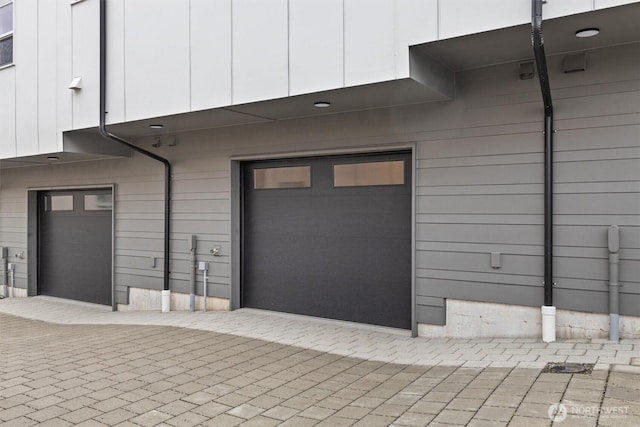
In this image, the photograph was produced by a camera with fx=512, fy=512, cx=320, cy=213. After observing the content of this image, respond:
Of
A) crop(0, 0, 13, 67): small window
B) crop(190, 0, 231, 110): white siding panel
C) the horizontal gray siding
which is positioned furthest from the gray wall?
crop(0, 0, 13, 67): small window

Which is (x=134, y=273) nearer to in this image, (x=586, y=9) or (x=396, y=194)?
(x=396, y=194)

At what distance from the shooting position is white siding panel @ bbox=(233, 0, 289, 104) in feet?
17.8

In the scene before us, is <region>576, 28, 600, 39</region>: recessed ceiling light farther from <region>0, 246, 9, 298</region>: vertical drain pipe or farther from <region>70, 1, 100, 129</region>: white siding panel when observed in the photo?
<region>0, 246, 9, 298</region>: vertical drain pipe

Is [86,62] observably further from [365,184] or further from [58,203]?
[365,184]

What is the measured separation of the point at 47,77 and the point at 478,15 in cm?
693

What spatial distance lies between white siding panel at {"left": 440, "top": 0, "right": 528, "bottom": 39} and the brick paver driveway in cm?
282

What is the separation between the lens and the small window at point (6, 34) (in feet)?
30.1

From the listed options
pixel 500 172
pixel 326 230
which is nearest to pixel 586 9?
→ pixel 500 172

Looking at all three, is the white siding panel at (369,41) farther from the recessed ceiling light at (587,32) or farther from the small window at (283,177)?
the small window at (283,177)

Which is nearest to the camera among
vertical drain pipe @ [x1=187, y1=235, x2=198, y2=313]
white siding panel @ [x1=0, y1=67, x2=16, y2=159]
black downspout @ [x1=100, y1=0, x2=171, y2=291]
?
black downspout @ [x1=100, y1=0, x2=171, y2=291]

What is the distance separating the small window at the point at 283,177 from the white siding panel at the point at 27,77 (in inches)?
155

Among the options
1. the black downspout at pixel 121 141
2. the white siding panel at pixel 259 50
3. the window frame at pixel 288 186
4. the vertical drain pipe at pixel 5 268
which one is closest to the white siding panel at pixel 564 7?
the white siding panel at pixel 259 50

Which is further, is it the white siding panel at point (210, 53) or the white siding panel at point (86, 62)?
the white siding panel at point (86, 62)

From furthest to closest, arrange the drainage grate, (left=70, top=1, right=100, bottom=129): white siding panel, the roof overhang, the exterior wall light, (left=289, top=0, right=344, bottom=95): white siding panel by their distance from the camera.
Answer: the exterior wall light → (left=70, top=1, right=100, bottom=129): white siding panel → (left=289, top=0, right=344, bottom=95): white siding panel → the roof overhang → the drainage grate
